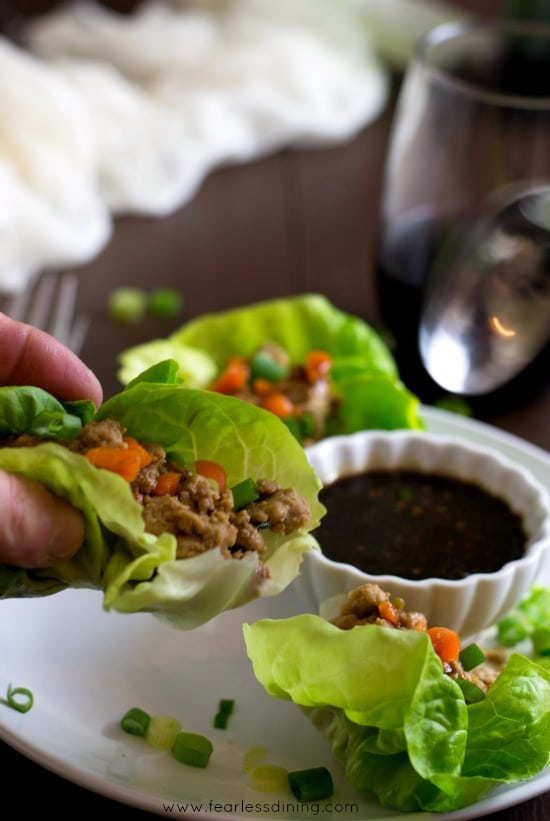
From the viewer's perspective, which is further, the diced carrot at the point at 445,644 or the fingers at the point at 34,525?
the diced carrot at the point at 445,644

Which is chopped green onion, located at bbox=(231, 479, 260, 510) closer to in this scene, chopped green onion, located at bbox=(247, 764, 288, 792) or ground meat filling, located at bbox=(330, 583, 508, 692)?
ground meat filling, located at bbox=(330, 583, 508, 692)

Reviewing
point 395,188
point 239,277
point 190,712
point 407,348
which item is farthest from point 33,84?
point 190,712

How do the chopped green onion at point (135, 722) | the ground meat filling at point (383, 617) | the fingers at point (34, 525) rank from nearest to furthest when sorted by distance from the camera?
the fingers at point (34, 525) < the ground meat filling at point (383, 617) < the chopped green onion at point (135, 722)

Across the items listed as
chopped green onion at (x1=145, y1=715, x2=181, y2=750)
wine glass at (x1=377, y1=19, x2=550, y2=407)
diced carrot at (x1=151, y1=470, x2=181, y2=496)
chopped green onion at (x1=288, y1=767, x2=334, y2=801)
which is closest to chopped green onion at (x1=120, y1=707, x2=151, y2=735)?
chopped green onion at (x1=145, y1=715, x2=181, y2=750)

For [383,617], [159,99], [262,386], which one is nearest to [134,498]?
[383,617]

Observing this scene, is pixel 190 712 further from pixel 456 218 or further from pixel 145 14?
pixel 145 14

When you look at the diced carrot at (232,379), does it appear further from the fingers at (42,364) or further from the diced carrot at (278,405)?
the fingers at (42,364)

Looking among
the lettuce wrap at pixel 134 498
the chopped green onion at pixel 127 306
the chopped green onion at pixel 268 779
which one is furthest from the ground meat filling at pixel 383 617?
the chopped green onion at pixel 127 306

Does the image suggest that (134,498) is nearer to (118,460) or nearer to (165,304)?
(118,460)
